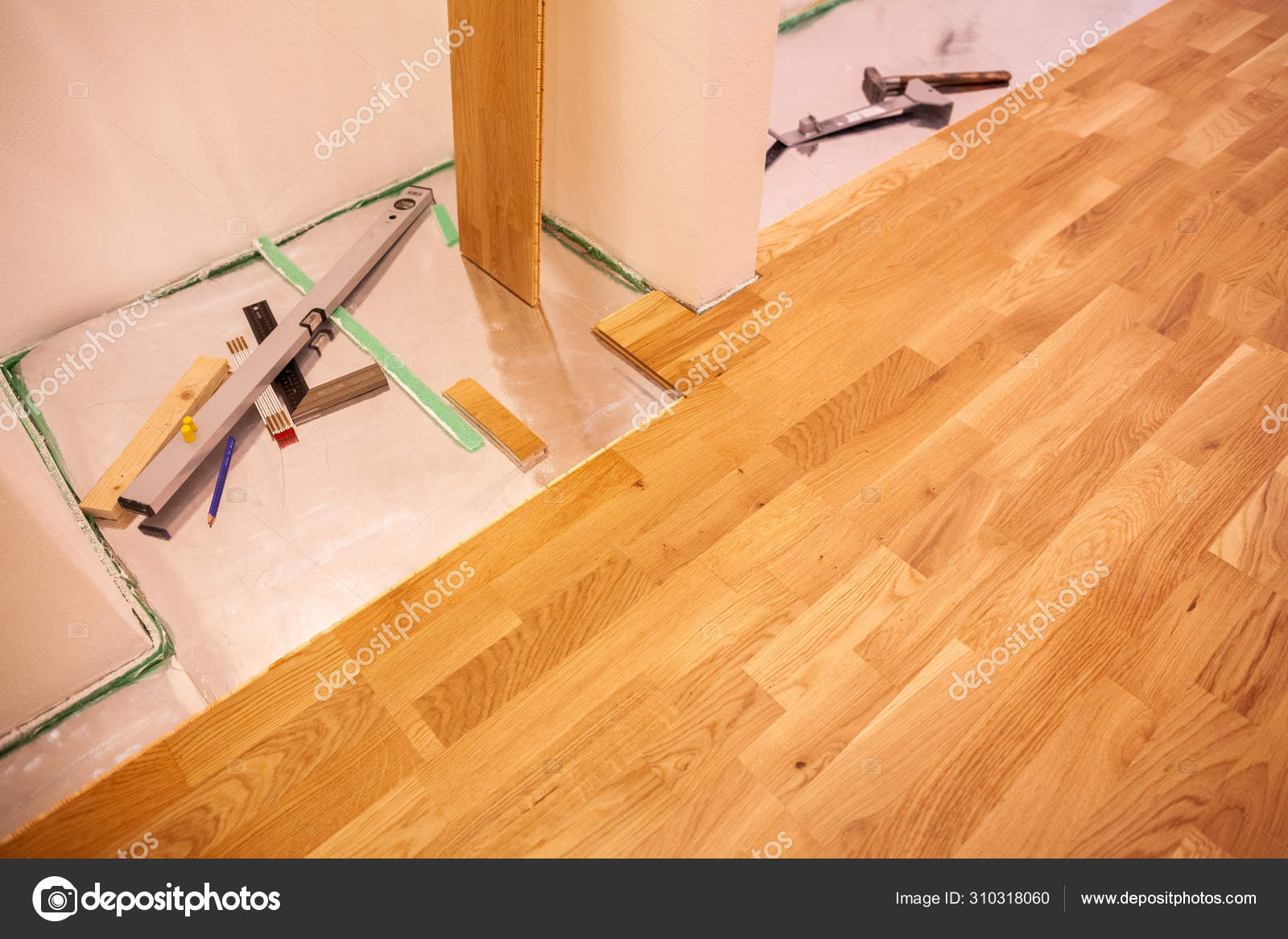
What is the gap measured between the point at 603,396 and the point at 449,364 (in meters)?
0.46

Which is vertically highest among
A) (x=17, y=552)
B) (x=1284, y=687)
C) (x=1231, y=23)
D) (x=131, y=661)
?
(x=1231, y=23)

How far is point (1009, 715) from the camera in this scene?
181 cm

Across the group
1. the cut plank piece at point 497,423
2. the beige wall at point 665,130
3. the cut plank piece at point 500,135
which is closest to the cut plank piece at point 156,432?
the cut plank piece at point 497,423

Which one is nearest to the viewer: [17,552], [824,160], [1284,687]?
[17,552]

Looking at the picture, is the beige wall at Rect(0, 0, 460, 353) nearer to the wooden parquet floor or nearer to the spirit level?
the spirit level

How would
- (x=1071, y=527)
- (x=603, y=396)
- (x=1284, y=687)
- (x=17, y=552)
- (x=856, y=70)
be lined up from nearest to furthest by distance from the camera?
(x=17, y=552) < (x=1284, y=687) < (x=1071, y=527) < (x=603, y=396) < (x=856, y=70)

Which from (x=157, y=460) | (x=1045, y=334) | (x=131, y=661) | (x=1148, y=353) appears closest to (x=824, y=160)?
(x=1045, y=334)

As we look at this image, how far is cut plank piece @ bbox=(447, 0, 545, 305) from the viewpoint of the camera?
2.34m

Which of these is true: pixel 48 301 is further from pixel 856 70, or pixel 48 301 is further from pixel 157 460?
pixel 856 70

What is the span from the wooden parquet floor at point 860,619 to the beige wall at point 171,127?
114 cm
